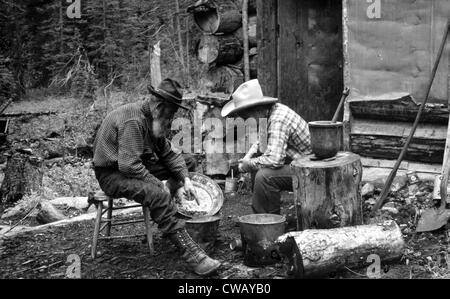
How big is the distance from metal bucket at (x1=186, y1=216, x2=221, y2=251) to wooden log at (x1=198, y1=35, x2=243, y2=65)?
4281mm

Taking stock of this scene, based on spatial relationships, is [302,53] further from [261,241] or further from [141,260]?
[141,260]

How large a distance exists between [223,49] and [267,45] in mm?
887

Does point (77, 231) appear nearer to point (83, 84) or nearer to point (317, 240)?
point (317, 240)

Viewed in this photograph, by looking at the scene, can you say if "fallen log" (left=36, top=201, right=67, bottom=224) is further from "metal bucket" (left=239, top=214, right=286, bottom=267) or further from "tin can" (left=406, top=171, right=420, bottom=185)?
"tin can" (left=406, top=171, right=420, bottom=185)

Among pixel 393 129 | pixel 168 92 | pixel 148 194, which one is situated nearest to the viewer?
pixel 148 194

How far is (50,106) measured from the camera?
1431 centimetres

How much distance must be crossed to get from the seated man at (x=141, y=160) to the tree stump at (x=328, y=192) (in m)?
1.19

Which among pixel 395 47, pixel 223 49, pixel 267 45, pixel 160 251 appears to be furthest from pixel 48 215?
pixel 395 47

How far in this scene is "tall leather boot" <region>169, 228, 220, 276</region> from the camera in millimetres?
4895

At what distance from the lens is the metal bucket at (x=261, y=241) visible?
5.03m

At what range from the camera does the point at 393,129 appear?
7.20 meters

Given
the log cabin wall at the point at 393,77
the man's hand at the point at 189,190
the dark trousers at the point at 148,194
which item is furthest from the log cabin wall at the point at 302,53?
the dark trousers at the point at 148,194

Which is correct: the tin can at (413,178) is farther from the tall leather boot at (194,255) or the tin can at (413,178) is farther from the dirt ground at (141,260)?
the tall leather boot at (194,255)
